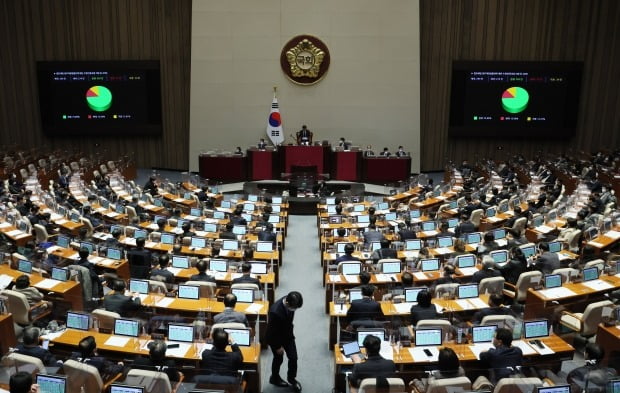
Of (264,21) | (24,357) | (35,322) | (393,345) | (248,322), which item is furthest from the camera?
(264,21)

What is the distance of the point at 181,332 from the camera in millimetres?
7391

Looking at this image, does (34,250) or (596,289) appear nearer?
(596,289)

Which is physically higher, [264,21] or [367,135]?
[264,21]

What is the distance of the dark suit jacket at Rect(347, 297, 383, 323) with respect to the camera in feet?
26.3

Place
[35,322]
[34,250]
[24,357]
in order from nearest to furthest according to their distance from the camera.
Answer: [24,357] < [35,322] < [34,250]

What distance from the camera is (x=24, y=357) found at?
6242 millimetres

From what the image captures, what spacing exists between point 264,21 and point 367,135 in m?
6.75

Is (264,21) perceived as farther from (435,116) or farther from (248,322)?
(248,322)

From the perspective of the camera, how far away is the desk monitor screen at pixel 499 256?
10734 mm

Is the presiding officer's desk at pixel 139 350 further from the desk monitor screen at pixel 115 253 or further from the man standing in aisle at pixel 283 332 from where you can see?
the desk monitor screen at pixel 115 253

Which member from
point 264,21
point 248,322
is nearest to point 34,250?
point 248,322

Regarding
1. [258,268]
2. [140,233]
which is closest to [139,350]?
[258,268]

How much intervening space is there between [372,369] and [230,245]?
618 cm

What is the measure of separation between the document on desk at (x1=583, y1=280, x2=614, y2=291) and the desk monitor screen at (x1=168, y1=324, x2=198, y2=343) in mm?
6617
